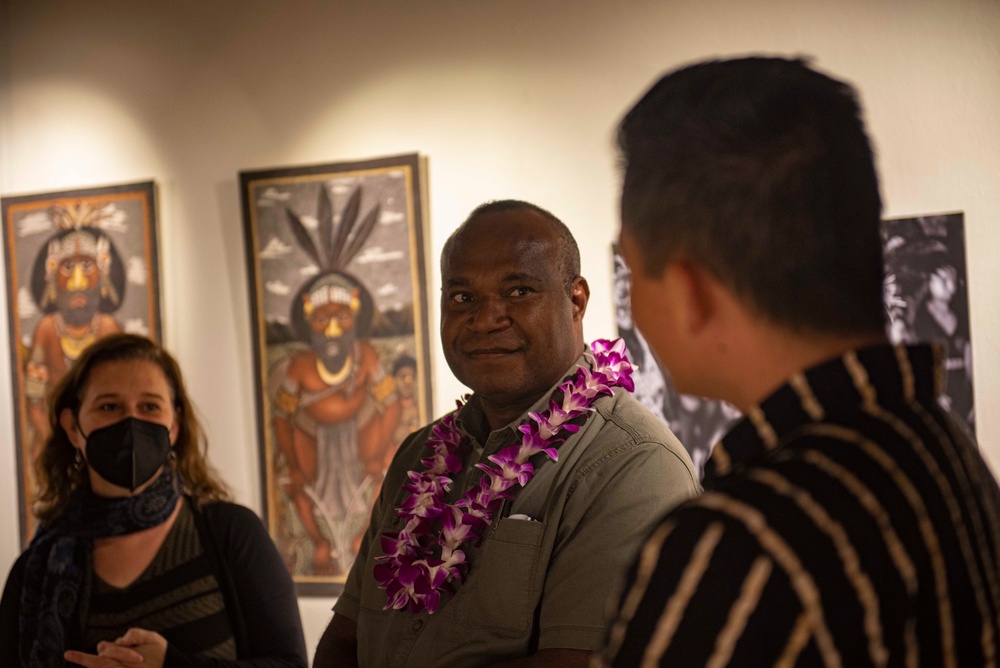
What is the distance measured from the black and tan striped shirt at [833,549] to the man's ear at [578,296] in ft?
4.45

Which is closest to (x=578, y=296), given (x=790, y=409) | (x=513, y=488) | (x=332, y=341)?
(x=513, y=488)

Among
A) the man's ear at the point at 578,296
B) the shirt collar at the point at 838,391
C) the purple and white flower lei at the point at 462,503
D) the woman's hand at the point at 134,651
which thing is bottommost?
the woman's hand at the point at 134,651

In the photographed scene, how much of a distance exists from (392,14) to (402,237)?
0.84 metres

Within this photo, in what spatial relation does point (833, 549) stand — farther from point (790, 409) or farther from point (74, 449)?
point (74, 449)

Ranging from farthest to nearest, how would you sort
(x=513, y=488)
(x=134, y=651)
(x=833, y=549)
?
(x=134, y=651) → (x=513, y=488) → (x=833, y=549)

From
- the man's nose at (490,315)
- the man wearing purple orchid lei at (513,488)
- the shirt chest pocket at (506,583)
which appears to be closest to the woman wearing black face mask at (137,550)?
the man wearing purple orchid lei at (513,488)

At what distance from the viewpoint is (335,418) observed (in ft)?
12.1

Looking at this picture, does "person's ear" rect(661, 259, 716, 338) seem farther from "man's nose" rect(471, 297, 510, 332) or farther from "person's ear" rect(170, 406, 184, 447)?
"person's ear" rect(170, 406, 184, 447)

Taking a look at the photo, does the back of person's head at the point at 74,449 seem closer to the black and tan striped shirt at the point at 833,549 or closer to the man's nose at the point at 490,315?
the man's nose at the point at 490,315

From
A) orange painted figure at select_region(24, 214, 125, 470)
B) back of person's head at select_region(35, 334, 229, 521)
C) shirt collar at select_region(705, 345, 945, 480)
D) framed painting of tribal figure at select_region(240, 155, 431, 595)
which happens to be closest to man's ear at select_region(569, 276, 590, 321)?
back of person's head at select_region(35, 334, 229, 521)

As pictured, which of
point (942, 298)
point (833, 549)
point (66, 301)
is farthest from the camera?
point (66, 301)

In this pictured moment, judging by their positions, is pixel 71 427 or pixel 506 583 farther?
pixel 71 427

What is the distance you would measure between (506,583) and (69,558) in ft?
4.39

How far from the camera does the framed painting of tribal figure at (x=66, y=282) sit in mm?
3924
